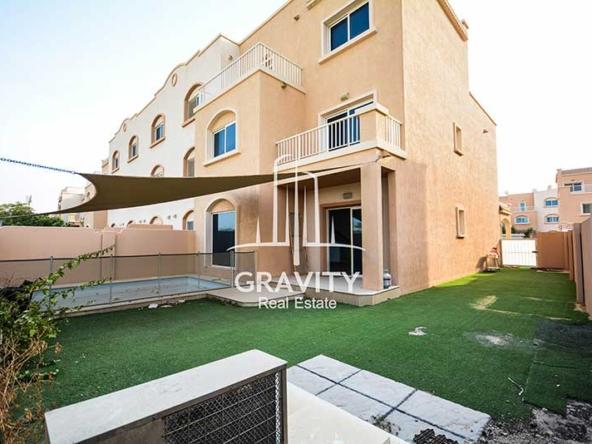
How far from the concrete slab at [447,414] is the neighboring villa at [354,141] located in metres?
5.14

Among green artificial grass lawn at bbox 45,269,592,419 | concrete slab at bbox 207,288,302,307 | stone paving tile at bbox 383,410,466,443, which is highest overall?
concrete slab at bbox 207,288,302,307

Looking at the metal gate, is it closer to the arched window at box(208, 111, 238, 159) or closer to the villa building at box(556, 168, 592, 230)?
the arched window at box(208, 111, 238, 159)

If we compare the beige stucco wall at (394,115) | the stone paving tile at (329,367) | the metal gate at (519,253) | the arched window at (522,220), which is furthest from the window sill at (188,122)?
the arched window at (522,220)

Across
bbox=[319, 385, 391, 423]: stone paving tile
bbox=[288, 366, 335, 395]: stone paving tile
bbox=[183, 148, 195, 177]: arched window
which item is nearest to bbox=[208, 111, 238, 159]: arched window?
bbox=[183, 148, 195, 177]: arched window

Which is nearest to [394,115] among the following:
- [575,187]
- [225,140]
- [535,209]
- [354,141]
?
[354,141]

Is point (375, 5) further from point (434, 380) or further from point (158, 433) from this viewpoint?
point (158, 433)

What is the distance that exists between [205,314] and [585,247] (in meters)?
9.20

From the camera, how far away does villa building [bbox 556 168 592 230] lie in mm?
35969

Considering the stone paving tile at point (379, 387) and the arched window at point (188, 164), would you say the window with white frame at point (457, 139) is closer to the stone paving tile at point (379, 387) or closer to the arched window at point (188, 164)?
the stone paving tile at point (379, 387)

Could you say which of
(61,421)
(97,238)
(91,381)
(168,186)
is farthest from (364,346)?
(97,238)

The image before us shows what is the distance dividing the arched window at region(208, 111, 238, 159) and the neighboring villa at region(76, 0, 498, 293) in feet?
0.21

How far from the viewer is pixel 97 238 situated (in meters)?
11.6

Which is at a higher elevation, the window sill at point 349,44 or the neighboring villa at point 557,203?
the window sill at point 349,44

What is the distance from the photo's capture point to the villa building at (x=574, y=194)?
35969 mm
